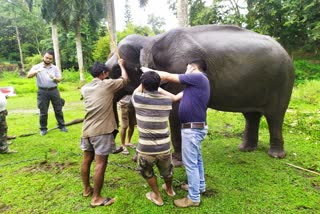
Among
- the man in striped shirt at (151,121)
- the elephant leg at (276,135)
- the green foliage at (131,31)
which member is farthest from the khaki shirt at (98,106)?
the green foliage at (131,31)

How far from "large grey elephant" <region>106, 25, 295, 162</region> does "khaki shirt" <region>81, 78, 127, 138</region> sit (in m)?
1.10

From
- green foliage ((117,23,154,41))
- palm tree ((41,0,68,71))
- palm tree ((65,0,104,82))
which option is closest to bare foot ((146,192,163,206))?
palm tree ((65,0,104,82))

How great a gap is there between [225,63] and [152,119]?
171cm

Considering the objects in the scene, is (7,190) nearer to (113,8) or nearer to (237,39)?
(237,39)

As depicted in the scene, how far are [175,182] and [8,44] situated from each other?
46.7 metres

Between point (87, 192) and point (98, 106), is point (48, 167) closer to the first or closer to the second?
point (87, 192)

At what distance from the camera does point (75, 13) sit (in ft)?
72.8

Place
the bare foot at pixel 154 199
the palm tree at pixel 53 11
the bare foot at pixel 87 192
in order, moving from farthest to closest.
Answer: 1. the palm tree at pixel 53 11
2. the bare foot at pixel 87 192
3. the bare foot at pixel 154 199

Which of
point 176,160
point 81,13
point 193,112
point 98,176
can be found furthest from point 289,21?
point 98,176

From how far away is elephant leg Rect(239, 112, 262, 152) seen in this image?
17.0 ft

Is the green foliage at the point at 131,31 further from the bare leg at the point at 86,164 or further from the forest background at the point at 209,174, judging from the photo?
the bare leg at the point at 86,164

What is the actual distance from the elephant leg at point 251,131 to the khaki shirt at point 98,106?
2.80 m

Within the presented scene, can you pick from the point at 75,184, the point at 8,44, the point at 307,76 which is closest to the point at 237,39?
the point at 75,184

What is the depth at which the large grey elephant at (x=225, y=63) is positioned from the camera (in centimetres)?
421
